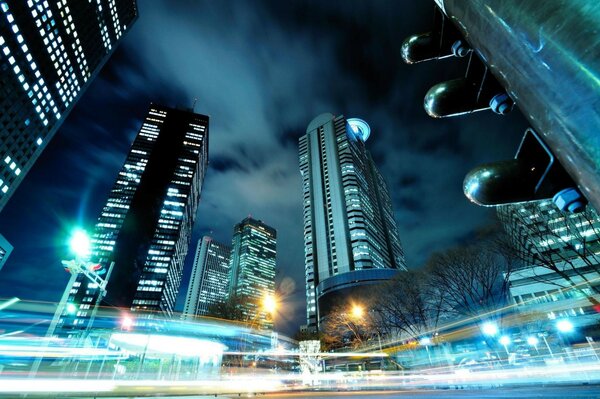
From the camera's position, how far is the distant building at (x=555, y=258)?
14.7 metres

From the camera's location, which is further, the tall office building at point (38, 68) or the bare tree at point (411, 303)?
the tall office building at point (38, 68)

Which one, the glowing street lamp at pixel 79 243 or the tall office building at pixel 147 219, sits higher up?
the tall office building at pixel 147 219

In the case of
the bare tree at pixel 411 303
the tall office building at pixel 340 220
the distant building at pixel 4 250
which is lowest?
the bare tree at pixel 411 303

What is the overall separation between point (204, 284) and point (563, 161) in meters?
216

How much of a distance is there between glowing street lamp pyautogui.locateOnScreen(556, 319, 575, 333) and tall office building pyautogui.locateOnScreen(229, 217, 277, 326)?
148335 millimetres

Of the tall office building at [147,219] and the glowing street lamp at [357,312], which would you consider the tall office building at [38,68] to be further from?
the glowing street lamp at [357,312]

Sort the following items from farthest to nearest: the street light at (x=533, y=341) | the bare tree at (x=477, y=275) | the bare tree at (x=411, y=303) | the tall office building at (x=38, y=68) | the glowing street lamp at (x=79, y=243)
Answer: the tall office building at (x=38, y=68)
the street light at (x=533, y=341)
the bare tree at (x=411, y=303)
the bare tree at (x=477, y=275)
the glowing street lamp at (x=79, y=243)

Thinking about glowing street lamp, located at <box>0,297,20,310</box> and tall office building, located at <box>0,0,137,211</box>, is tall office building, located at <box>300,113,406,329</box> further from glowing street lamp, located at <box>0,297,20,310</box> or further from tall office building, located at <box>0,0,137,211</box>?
tall office building, located at <box>0,0,137,211</box>

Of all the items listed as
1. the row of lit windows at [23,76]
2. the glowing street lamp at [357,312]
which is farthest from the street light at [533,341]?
the row of lit windows at [23,76]

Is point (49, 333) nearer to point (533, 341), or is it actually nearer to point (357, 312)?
point (357, 312)

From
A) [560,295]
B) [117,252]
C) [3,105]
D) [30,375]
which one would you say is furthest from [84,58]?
[560,295]

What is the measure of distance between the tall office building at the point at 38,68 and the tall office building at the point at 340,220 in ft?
292

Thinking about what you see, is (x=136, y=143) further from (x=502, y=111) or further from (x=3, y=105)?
(x=502, y=111)

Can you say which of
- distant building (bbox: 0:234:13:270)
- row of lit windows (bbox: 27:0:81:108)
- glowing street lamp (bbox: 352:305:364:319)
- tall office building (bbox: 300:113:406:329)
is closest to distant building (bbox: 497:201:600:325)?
glowing street lamp (bbox: 352:305:364:319)
